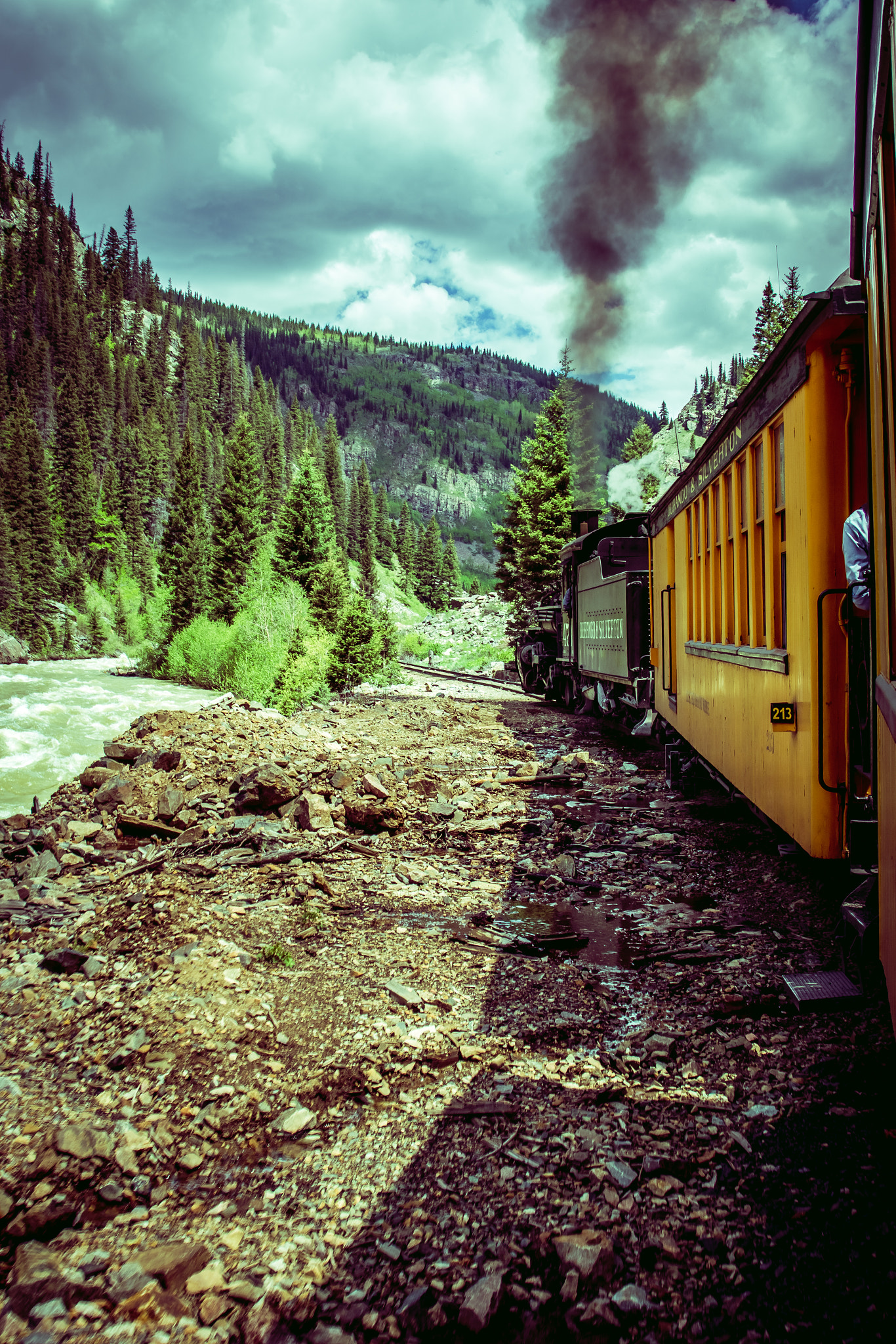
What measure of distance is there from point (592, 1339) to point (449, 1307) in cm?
41

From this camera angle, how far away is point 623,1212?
2.65m

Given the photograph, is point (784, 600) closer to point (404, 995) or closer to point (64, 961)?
point (404, 995)

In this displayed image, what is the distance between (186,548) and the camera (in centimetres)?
5812

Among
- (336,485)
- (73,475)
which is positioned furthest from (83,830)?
(336,485)

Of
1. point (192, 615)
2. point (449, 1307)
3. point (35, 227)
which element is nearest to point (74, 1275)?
point (449, 1307)

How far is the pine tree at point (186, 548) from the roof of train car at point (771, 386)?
43.2m

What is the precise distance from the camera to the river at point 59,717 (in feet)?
57.0

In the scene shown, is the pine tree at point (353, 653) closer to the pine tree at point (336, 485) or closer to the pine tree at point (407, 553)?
the pine tree at point (336, 485)

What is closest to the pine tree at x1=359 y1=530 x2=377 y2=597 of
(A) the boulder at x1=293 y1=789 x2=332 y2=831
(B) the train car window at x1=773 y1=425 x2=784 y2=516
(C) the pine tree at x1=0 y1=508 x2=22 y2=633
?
(C) the pine tree at x1=0 y1=508 x2=22 y2=633

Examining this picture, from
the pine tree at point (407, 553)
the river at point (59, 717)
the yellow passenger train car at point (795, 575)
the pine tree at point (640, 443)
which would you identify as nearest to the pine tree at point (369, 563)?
the pine tree at point (407, 553)

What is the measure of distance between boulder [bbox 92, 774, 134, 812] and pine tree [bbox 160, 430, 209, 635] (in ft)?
126

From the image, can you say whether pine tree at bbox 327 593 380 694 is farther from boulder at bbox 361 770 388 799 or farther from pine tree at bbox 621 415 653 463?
pine tree at bbox 621 415 653 463

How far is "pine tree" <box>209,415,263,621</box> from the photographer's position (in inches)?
2024

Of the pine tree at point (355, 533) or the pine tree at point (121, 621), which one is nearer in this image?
the pine tree at point (121, 621)
